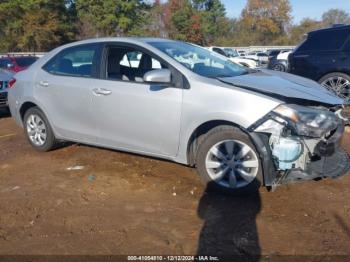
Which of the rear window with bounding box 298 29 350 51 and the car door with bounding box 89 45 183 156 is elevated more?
the rear window with bounding box 298 29 350 51

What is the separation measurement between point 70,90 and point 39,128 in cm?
106

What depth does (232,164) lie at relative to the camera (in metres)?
4.46

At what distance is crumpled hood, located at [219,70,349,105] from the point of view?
432 centimetres

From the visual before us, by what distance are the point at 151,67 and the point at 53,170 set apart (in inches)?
74.1

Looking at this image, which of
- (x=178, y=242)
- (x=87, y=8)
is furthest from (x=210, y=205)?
(x=87, y=8)

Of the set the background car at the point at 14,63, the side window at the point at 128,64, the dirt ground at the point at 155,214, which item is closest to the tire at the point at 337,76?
the dirt ground at the point at 155,214

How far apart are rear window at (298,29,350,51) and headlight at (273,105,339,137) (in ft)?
16.6

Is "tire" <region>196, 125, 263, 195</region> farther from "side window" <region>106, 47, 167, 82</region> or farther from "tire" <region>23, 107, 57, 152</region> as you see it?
"tire" <region>23, 107, 57, 152</region>

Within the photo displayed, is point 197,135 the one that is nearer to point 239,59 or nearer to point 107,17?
point 239,59

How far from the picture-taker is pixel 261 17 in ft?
238

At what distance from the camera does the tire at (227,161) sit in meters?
4.35

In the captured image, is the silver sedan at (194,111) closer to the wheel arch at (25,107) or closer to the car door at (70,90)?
the car door at (70,90)

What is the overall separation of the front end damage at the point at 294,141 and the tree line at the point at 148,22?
48.1 m

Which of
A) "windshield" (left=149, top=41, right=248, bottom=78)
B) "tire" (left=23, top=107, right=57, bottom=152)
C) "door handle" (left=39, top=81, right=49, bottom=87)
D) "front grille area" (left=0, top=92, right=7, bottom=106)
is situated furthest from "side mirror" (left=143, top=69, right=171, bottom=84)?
"front grille area" (left=0, top=92, right=7, bottom=106)
